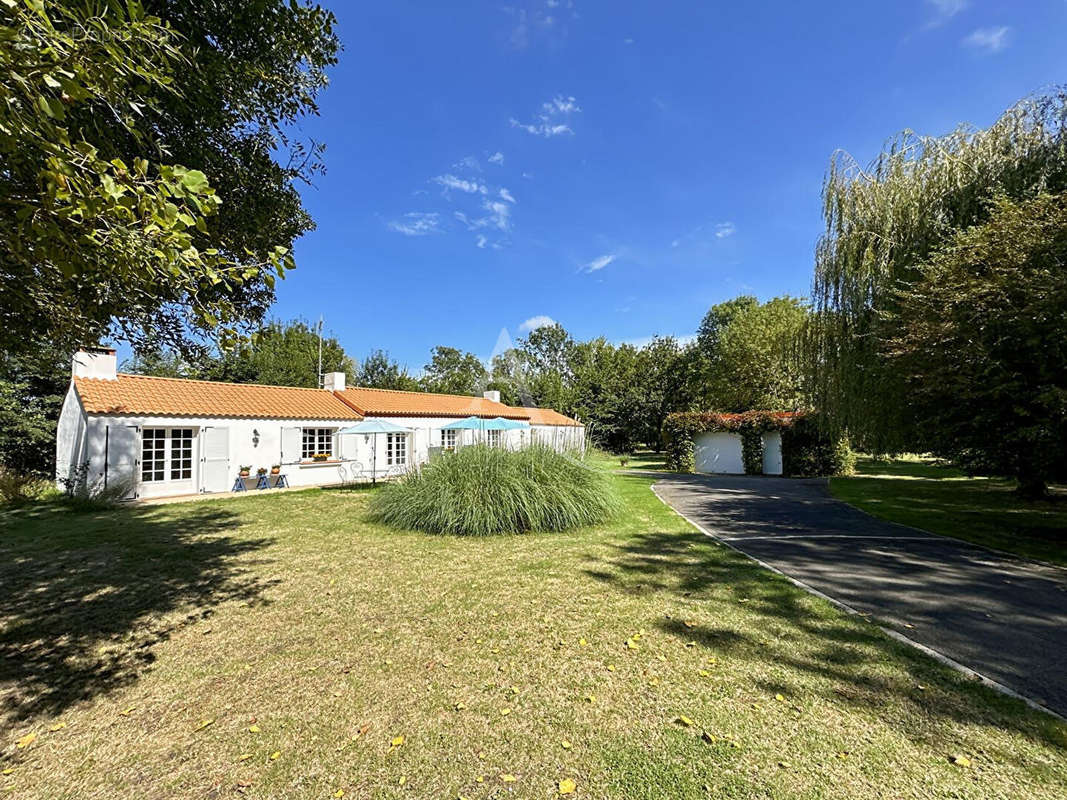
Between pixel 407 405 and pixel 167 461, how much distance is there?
9.45 meters

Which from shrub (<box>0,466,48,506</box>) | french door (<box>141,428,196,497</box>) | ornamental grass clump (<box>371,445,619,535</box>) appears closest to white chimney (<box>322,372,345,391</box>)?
french door (<box>141,428,196,497</box>)

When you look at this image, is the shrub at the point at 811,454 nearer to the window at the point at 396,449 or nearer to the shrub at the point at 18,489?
the window at the point at 396,449

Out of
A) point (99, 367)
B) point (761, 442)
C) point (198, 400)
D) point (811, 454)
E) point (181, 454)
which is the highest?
point (99, 367)

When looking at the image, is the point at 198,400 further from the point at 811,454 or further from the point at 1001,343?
the point at 811,454

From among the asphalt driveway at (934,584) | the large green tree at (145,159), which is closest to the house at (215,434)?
the asphalt driveway at (934,584)

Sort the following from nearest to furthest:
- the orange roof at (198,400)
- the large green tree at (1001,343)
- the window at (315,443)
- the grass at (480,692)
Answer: the grass at (480,692), the large green tree at (1001,343), the orange roof at (198,400), the window at (315,443)

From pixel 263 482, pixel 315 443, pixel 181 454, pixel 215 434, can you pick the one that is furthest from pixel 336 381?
pixel 181 454

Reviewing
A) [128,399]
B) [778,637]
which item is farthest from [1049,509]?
[128,399]

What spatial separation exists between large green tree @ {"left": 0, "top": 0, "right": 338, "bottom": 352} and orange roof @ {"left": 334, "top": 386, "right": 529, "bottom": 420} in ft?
45.9

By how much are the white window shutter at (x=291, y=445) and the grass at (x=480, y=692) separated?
35.6 feet

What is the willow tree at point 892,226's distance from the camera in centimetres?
948

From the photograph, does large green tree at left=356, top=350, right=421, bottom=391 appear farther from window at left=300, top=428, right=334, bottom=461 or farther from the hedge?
the hedge

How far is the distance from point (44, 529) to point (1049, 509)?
21.3 meters

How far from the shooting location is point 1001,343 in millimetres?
7012
